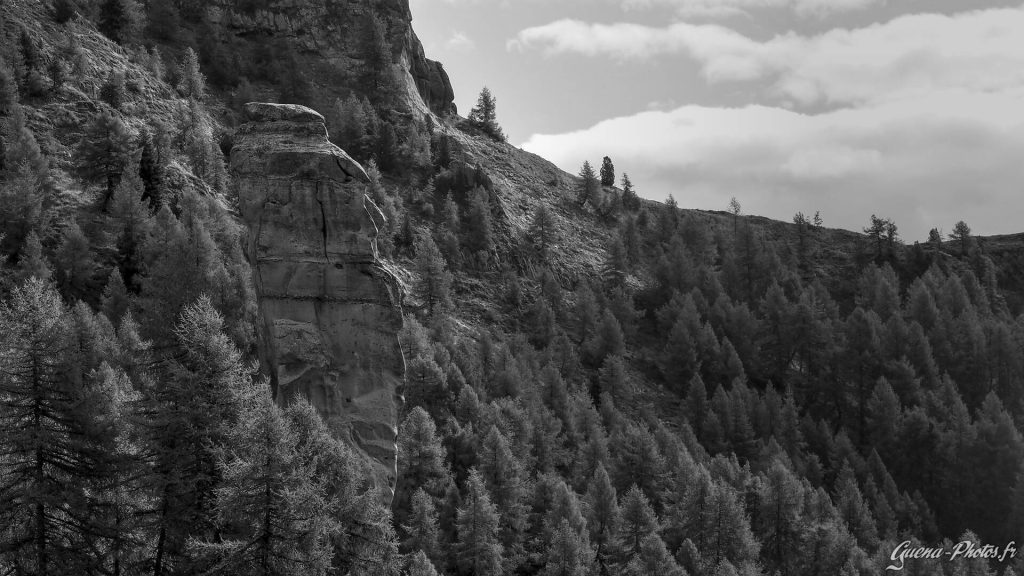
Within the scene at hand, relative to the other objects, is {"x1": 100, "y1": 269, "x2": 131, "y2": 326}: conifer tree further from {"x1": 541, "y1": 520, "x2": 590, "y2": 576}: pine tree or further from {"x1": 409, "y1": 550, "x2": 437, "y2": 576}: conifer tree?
{"x1": 541, "y1": 520, "x2": 590, "y2": 576}: pine tree

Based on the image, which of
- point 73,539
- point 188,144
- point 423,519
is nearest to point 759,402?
point 423,519

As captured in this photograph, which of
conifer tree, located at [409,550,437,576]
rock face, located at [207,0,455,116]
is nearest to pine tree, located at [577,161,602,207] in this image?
rock face, located at [207,0,455,116]

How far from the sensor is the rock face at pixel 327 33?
12812 cm

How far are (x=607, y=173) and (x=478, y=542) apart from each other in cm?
10774

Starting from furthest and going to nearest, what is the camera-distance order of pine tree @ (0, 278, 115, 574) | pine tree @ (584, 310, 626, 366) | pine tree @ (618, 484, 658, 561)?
pine tree @ (584, 310, 626, 366)
pine tree @ (618, 484, 658, 561)
pine tree @ (0, 278, 115, 574)

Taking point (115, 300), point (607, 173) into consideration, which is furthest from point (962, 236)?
point (115, 300)

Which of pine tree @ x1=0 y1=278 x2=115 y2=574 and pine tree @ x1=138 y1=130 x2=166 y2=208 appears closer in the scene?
pine tree @ x1=0 y1=278 x2=115 y2=574

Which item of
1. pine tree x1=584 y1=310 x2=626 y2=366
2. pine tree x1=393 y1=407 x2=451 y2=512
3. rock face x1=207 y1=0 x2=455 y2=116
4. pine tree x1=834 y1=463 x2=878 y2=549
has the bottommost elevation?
pine tree x1=834 y1=463 x2=878 y2=549

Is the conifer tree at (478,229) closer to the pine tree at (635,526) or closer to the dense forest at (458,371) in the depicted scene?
the dense forest at (458,371)

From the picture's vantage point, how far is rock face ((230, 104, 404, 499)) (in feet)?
108

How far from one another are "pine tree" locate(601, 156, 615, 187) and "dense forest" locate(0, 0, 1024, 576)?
10.8 m

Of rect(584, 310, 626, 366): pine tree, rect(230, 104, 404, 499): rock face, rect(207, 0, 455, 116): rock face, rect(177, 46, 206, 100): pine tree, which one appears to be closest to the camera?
rect(230, 104, 404, 499): rock face

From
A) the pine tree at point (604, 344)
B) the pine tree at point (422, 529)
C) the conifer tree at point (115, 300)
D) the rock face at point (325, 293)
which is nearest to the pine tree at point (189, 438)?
the rock face at point (325, 293)

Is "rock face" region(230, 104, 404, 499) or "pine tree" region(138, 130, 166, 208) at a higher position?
"pine tree" region(138, 130, 166, 208)
